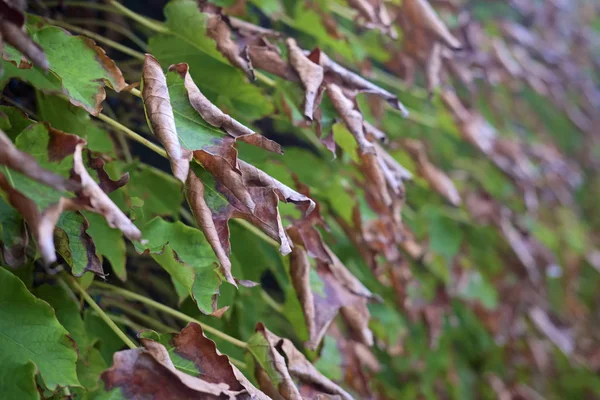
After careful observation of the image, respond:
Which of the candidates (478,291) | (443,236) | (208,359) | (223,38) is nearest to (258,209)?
(208,359)

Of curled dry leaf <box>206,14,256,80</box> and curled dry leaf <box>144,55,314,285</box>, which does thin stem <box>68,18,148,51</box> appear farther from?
curled dry leaf <box>144,55,314,285</box>

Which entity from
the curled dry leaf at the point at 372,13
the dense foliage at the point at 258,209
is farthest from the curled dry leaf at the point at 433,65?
the curled dry leaf at the point at 372,13

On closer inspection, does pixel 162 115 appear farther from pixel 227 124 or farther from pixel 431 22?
pixel 431 22

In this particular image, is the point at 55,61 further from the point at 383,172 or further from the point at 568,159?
the point at 568,159

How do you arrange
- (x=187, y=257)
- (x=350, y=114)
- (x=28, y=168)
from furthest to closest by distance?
(x=350, y=114)
(x=187, y=257)
(x=28, y=168)

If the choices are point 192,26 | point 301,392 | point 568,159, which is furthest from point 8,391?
point 568,159

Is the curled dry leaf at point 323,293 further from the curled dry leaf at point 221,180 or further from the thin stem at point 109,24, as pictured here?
the thin stem at point 109,24
